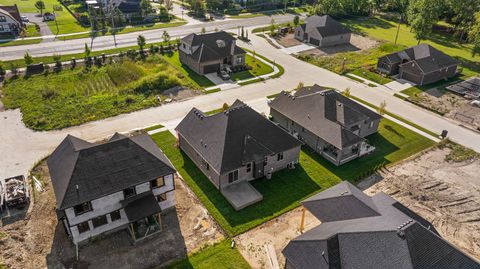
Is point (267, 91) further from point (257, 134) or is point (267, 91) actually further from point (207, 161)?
point (207, 161)

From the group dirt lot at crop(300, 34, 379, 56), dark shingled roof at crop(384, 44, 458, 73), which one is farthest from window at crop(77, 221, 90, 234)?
dirt lot at crop(300, 34, 379, 56)

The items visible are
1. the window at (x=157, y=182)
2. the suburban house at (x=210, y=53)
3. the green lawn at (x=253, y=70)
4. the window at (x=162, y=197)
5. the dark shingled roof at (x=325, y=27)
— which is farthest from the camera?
the dark shingled roof at (x=325, y=27)

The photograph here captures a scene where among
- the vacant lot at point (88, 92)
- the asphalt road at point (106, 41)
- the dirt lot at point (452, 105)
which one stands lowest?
the dirt lot at point (452, 105)

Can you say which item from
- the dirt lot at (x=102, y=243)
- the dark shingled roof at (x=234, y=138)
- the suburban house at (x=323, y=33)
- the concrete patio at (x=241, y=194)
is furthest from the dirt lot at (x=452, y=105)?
the dirt lot at (x=102, y=243)

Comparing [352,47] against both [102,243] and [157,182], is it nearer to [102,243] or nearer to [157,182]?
[157,182]

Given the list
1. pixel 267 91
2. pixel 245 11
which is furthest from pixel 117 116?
pixel 245 11

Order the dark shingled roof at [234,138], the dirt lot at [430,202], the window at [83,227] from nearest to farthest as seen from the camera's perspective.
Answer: the window at [83,227]
the dirt lot at [430,202]
the dark shingled roof at [234,138]

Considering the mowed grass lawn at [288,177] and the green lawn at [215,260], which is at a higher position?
the mowed grass lawn at [288,177]

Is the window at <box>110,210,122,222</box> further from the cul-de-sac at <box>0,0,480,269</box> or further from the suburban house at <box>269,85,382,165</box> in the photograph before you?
the suburban house at <box>269,85,382,165</box>

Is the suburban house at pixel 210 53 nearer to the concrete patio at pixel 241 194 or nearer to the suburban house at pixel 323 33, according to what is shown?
the suburban house at pixel 323 33
